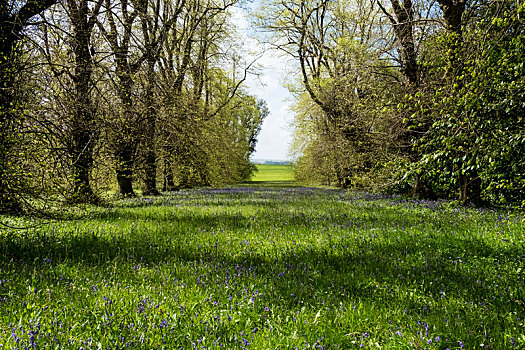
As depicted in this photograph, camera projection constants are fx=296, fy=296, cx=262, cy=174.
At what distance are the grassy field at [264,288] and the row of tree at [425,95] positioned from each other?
66.0 inches

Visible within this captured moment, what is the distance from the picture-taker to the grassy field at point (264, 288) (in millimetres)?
2748

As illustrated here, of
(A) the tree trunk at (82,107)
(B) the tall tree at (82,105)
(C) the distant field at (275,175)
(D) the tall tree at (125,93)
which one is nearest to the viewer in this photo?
(B) the tall tree at (82,105)

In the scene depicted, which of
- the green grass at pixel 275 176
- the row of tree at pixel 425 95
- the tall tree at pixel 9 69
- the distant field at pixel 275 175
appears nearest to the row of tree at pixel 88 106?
the tall tree at pixel 9 69

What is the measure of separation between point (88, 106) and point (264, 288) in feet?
24.8

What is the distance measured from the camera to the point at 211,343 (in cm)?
265

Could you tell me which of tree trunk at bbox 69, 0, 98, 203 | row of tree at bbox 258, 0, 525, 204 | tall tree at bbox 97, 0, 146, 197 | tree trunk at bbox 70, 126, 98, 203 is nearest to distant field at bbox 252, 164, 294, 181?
row of tree at bbox 258, 0, 525, 204

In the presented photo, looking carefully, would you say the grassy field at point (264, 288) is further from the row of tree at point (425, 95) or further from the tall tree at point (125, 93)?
the tall tree at point (125, 93)

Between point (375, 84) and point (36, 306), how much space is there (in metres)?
15.9

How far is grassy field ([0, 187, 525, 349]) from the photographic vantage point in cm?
275

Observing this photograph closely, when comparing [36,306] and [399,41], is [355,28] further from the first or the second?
[36,306]

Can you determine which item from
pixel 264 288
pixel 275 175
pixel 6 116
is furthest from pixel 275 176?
pixel 264 288

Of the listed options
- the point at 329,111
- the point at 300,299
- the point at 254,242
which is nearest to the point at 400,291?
the point at 300,299

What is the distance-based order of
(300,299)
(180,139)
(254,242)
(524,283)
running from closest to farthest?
(300,299) < (524,283) < (254,242) < (180,139)

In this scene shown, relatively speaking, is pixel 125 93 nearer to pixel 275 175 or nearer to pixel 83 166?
pixel 83 166
